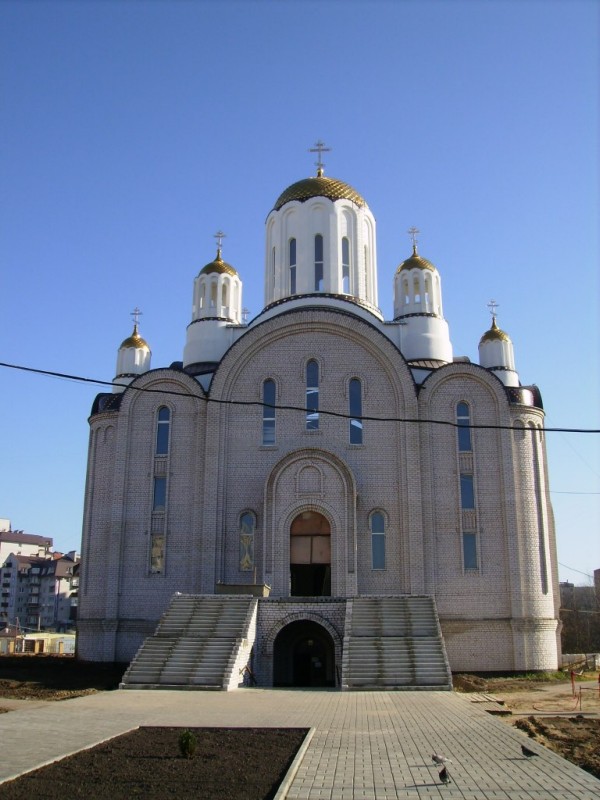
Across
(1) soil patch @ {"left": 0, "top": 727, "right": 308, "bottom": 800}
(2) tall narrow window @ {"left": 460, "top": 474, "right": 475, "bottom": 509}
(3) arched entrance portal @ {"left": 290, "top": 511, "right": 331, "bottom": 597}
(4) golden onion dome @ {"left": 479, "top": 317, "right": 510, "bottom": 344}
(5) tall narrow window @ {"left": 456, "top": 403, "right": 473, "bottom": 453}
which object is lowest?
(1) soil patch @ {"left": 0, "top": 727, "right": 308, "bottom": 800}

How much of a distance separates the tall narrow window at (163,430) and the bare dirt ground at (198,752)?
8214 millimetres

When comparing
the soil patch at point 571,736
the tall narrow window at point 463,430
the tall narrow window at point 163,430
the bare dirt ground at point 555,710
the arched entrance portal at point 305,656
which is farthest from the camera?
the tall narrow window at point 163,430

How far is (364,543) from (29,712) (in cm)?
1270

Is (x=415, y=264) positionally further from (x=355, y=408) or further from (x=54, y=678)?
(x=54, y=678)

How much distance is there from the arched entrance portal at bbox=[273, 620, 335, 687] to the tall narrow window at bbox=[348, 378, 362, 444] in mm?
5991

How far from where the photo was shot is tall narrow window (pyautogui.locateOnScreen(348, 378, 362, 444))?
25.9 meters

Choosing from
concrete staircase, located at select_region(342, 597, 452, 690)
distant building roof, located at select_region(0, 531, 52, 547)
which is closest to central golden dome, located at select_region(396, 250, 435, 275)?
concrete staircase, located at select_region(342, 597, 452, 690)

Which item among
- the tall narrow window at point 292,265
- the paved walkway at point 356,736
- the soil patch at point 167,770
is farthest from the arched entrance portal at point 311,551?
the soil patch at point 167,770

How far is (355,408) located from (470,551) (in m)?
5.56

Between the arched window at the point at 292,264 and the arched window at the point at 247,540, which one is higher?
the arched window at the point at 292,264

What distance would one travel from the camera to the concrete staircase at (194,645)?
1825 centimetres

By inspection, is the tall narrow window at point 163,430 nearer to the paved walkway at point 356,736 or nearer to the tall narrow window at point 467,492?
the tall narrow window at point 467,492

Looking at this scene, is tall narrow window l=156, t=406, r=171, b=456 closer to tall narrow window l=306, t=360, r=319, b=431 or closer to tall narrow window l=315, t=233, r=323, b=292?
tall narrow window l=306, t=360, r=319, b=431

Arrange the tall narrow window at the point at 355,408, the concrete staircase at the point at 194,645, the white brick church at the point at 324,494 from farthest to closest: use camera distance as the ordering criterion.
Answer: the tall narrow window at the point at 355,408 < the white brick church at the point at 324,494 < the concrete staircase at the point at 194,645
